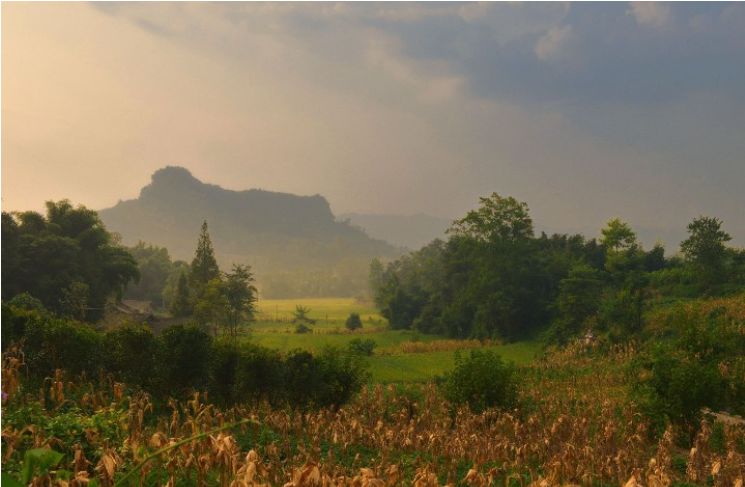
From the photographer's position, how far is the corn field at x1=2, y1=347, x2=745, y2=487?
9.16m

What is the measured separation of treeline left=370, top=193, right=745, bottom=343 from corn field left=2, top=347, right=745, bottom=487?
27733 millimetres

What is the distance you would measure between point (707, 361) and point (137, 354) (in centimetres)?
2048

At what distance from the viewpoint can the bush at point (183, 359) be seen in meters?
Answer: 19.9

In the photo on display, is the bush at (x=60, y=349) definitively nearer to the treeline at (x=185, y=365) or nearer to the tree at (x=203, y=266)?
the treeline at (x=185, y=365)

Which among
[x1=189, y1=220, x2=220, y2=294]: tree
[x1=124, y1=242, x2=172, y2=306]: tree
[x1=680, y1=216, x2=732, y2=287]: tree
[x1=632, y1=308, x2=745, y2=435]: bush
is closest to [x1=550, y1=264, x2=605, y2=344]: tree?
[x1=680, y1=216, x2=732, y2=287]: tree

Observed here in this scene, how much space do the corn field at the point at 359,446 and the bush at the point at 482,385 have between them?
65 centimetres

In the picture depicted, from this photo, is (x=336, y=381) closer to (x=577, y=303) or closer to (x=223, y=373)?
(x=223, y=373)

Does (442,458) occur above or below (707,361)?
below

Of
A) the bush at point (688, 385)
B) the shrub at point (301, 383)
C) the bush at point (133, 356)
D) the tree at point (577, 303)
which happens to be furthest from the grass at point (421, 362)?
the bush at point (133, 356)

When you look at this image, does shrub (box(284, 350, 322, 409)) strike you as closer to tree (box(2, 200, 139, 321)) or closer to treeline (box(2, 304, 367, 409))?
A: treeline (box(2, 304, 367, 409))

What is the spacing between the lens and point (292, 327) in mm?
83250

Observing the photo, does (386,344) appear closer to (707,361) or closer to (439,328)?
(439,328)

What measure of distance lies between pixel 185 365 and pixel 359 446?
24.5ft

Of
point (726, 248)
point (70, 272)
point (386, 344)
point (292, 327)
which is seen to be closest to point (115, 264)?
point (70, 272)
